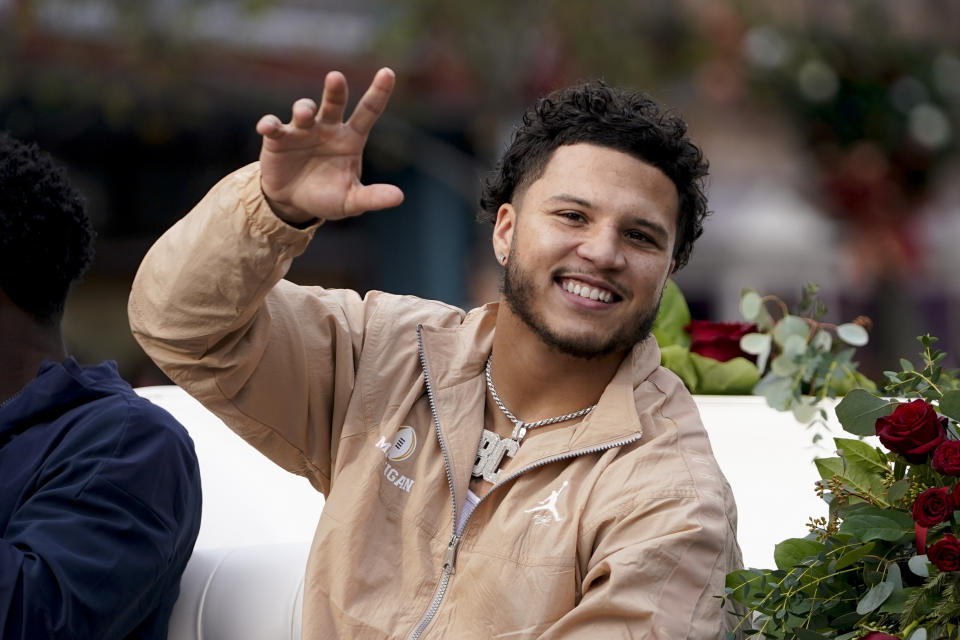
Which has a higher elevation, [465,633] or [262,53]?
[262,53]

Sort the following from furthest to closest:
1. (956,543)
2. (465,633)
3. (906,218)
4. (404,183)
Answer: (404,183)
(906,218)
(465,633)
(956,543)

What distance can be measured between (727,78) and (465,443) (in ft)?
13.5

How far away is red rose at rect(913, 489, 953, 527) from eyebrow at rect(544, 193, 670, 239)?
718mm

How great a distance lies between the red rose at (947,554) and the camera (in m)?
1.72

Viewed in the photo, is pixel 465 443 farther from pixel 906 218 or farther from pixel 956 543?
pixel 906 218

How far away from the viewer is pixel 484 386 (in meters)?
2.40

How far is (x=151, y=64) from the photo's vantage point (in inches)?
240

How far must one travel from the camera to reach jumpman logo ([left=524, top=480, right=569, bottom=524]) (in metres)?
2.16

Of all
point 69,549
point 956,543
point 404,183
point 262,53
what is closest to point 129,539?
point 69,549

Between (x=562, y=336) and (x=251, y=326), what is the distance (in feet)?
1.76

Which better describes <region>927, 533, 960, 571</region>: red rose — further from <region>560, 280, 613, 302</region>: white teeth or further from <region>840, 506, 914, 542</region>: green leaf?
<region>560, 280, 613, 302</region>: white teeth

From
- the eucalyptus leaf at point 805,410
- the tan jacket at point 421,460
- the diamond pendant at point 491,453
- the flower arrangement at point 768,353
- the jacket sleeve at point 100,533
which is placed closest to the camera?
the jacket sleeve at point 100,533

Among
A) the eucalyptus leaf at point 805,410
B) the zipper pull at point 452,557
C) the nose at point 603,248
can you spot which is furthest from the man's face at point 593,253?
the eucalyptus leaf at point 805,410

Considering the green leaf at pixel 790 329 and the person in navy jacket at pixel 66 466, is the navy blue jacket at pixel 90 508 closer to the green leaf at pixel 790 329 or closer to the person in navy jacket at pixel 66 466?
the person in navy jacket at pixel 66 466
